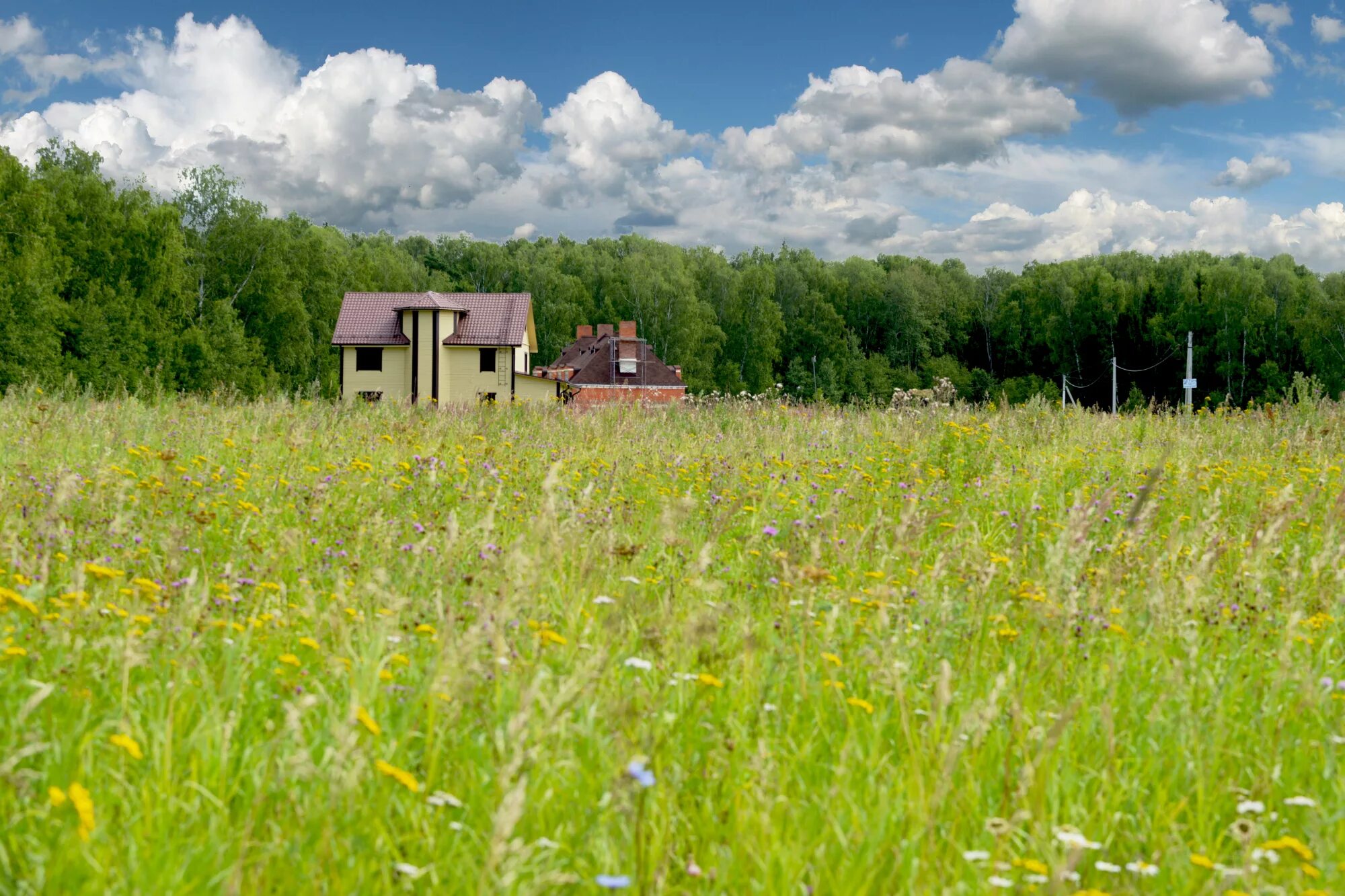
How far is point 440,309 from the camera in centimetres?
4831

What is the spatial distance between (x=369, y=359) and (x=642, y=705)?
49.7 metres

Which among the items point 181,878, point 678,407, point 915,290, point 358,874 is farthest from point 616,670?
point 915,290

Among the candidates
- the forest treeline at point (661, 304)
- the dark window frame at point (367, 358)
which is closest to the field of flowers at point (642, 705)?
the forest treeline at point (661, 304)

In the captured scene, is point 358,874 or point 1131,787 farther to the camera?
point 1131,787

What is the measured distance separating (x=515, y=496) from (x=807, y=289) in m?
87.2

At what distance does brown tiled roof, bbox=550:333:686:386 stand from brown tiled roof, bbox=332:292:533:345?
9.66 meters

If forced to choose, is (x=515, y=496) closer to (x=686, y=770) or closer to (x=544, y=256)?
(x=686, y=770)

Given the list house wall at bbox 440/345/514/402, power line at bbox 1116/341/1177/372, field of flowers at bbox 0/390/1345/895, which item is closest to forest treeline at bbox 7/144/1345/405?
power line at bbox 1116/341/1177/372

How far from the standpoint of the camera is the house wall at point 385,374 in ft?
161

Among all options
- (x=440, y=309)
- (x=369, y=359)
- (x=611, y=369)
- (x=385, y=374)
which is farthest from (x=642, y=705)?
(x=611, y=369)

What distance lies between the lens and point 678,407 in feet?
42.5

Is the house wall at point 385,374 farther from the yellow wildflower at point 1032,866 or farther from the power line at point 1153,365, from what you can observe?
the power line at point 1153,365

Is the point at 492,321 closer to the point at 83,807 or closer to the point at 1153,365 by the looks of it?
the point at 83,807

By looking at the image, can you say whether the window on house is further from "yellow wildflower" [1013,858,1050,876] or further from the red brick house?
"yellow wildflower" [1013,858,1050,876]
